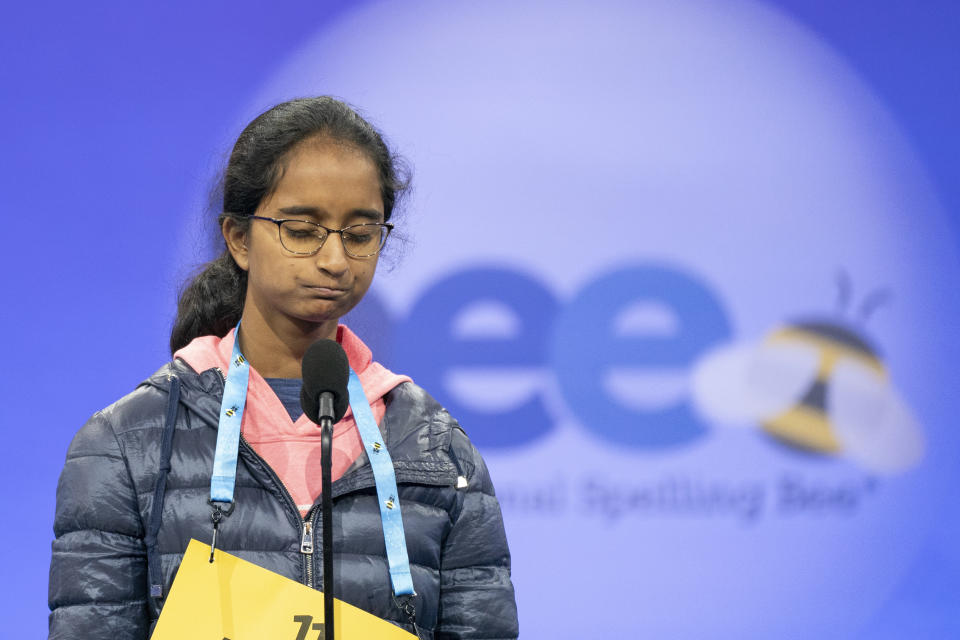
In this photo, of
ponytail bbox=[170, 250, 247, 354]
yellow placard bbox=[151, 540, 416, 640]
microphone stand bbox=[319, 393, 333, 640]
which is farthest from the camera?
ponytail bbox=[170, 250, 247, 354]

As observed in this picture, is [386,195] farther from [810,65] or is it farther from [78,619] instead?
[810,65]

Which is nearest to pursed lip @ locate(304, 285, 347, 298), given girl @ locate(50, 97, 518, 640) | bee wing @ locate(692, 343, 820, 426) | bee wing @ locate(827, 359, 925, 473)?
girl @ locate(50, 97, 518, 640)

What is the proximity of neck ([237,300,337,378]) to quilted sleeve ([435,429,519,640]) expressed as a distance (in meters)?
0.20

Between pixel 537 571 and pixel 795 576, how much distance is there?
611mm

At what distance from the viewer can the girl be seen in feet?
3.51

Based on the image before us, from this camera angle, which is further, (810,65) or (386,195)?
(810,65)

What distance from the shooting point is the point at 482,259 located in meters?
2.51

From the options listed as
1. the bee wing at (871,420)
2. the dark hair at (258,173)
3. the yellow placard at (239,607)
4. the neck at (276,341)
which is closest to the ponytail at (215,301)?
the dark hair at (258,173)

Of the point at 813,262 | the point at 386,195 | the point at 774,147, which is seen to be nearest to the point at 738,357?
the point at 813,262

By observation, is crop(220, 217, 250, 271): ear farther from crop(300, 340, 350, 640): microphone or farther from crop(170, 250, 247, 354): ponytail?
crop(300, 340, 350, 640): microphone

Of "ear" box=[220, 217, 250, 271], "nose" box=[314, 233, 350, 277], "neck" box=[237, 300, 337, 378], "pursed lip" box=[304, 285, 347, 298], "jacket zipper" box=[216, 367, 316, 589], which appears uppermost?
"ear" box=[220, 217, 250, 271]

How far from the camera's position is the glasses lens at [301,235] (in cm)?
112

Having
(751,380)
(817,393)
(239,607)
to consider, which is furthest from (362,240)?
(817,393)

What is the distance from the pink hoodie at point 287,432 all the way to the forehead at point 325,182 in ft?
0.59
